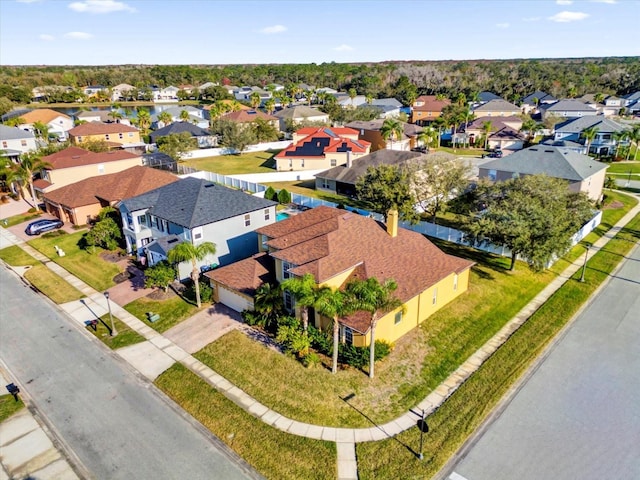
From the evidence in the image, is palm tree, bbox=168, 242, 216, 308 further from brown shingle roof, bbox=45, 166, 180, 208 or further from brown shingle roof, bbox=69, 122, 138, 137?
brown shingle roof, bbox=69, 122, 138, 137

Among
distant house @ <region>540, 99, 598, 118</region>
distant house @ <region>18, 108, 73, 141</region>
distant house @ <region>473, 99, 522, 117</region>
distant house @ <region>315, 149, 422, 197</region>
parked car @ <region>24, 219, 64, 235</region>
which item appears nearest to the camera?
parked car @ <region>24, 219, 64, 235</region>

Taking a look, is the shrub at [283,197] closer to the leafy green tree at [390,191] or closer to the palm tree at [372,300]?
the leafy green tree at [390,191]

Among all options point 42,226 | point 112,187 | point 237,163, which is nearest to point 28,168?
point 42,226

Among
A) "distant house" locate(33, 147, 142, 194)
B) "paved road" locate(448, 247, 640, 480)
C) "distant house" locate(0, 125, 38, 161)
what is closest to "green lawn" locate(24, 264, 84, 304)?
"distant house" locate(33, 147, 142, 194)

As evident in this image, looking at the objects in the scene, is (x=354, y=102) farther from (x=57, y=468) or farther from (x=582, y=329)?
(x=57, y=468)

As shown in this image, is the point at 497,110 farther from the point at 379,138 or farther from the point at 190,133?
the point at 190,133

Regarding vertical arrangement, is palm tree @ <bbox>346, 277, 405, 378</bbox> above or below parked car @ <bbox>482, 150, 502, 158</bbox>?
above

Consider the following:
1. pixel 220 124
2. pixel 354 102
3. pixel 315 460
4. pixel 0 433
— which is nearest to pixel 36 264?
pixel 0 433
